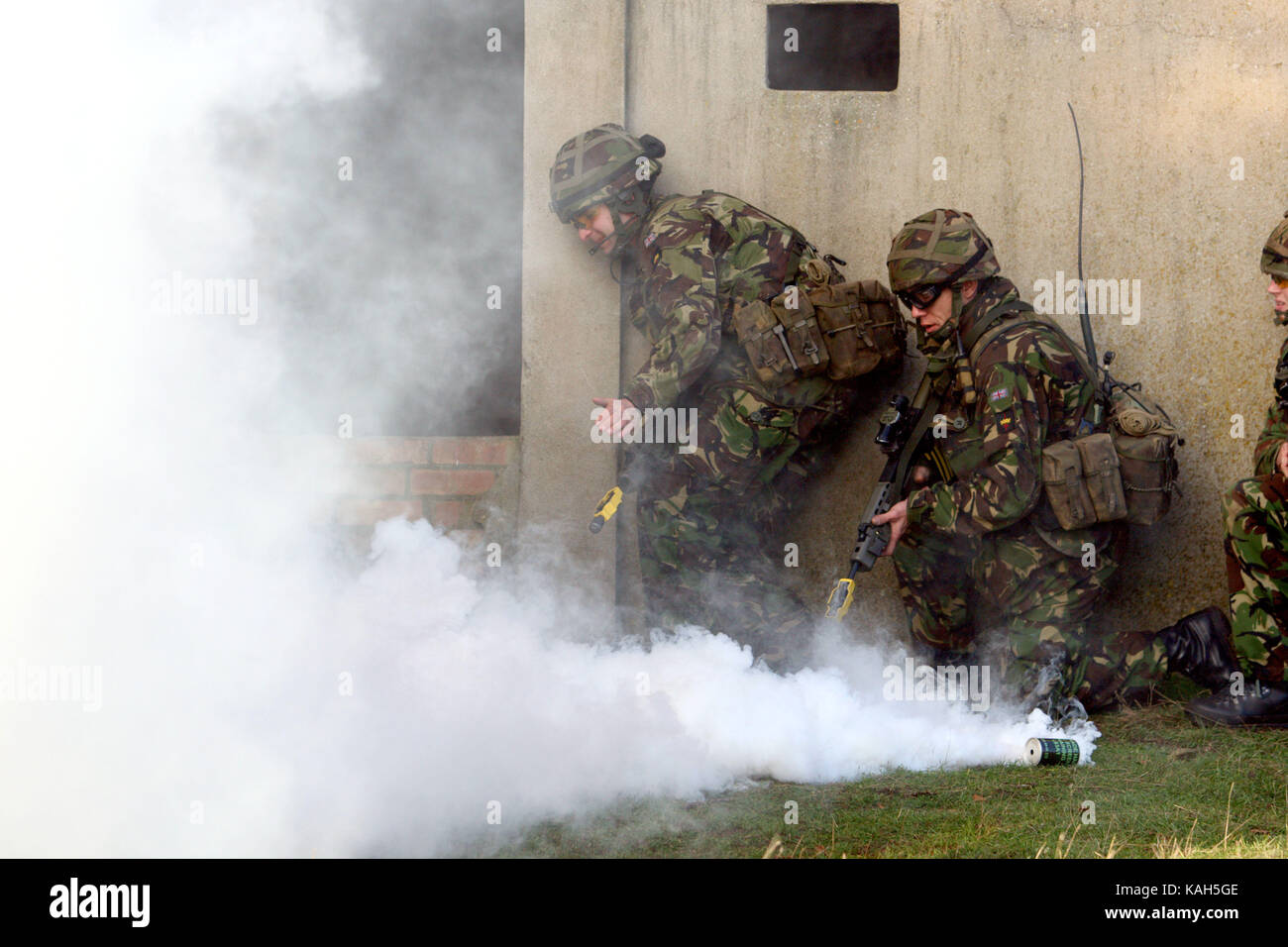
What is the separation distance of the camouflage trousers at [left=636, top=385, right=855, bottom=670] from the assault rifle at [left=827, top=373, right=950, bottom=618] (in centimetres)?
28

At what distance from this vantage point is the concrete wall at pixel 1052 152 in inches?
206

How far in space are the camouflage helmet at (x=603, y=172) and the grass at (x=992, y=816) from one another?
2470mm

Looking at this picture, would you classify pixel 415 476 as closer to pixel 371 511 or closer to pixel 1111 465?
pixel 371 511

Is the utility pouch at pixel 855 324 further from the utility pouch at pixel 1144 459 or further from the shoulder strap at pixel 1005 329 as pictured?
the utility pouch at pixel 1144 459

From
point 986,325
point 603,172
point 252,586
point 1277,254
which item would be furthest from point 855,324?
point 252,586

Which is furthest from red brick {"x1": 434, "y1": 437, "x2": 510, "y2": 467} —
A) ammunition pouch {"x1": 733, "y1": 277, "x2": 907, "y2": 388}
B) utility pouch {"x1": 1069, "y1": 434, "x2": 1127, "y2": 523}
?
utility pouch {"x1": 1069, "y1": 434, "x2": 1127, "y2": 523}

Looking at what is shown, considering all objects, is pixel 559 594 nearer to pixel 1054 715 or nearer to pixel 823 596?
pixel 823 596

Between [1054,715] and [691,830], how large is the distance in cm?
174

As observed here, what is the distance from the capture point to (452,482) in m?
5.37

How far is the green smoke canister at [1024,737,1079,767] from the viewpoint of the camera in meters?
4.01

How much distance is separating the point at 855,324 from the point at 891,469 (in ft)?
1.98

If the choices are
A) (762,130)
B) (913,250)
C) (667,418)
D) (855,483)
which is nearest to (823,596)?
(855,483)

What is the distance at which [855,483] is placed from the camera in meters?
5.37

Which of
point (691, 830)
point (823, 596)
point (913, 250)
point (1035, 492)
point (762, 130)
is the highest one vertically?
point (762, 130)
